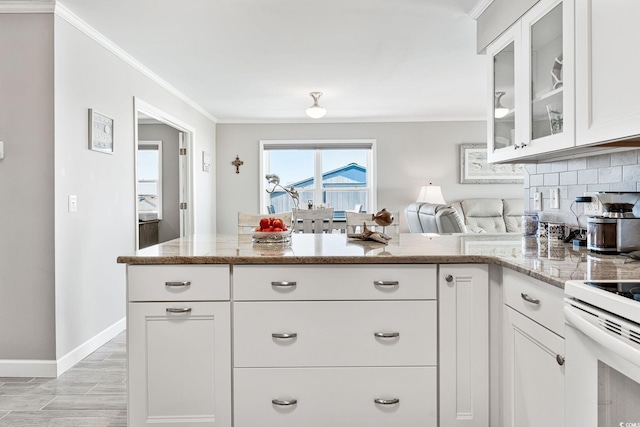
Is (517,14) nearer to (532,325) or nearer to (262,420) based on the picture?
(532,325)

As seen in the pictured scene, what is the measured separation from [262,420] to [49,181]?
2.06m

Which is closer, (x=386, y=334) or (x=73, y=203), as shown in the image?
(x=386, y=334)

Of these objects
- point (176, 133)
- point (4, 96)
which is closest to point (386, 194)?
point (176, 133)

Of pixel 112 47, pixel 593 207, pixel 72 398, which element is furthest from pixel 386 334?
pixel 112 47

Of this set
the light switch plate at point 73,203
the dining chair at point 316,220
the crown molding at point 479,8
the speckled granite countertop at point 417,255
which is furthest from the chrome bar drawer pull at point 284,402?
the dining chair at point 316,220

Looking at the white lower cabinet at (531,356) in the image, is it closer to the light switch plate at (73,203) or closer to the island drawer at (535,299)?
the island drawer at (535,299)

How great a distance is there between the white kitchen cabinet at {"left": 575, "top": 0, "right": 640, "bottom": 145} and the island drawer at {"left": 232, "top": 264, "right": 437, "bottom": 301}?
2.73ft

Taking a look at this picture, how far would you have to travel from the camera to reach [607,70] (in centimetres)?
152

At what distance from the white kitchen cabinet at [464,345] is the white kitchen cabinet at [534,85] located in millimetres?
711

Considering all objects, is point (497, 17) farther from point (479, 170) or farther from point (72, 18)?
point (479, 170)

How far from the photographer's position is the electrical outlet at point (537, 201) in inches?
99.5

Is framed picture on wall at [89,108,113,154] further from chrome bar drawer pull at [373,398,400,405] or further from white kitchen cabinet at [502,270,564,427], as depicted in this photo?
white kitchen cabinet at [502,270,564,427]

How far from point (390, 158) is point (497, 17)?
4.40m

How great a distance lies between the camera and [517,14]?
225 centimetres
